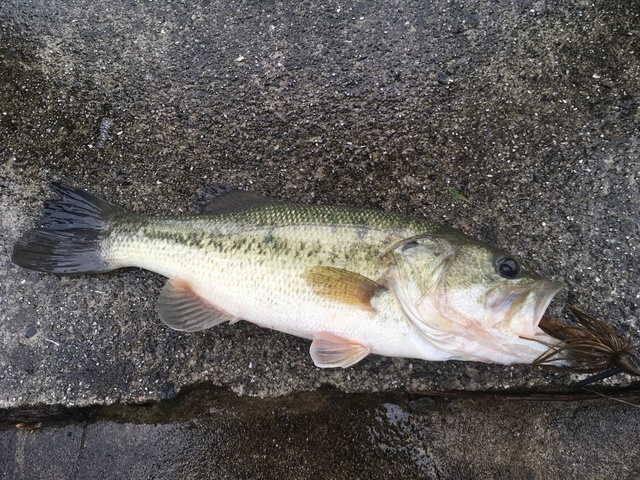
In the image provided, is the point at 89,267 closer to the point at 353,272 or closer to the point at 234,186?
the point at 234,186

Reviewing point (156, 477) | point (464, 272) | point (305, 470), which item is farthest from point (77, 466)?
point (464, 272)

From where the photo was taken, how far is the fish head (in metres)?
1.96

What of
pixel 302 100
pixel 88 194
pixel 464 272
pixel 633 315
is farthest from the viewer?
pixel 302 100

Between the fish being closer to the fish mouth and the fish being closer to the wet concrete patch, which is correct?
the fish mouth

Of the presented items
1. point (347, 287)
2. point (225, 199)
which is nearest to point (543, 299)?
point (347, 287)

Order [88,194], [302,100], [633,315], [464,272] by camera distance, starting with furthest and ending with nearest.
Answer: [302,100] → [88,194] → [633,315] → [464,272]

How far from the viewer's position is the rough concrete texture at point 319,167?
2539 millimetres

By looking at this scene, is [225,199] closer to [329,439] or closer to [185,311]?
[185,311]

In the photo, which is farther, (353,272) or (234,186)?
(234,186)

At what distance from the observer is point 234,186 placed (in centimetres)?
284

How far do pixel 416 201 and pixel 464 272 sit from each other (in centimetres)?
76

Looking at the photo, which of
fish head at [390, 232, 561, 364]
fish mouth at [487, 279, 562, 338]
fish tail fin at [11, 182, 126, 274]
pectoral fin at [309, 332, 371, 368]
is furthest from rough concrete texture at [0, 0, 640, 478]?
fish mouth at [487, 279, 562, 338]

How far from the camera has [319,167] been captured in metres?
2.83

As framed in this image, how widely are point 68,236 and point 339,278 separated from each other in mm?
1757
